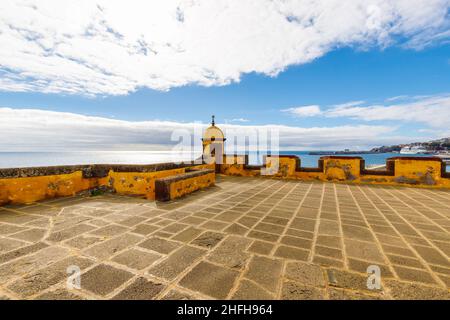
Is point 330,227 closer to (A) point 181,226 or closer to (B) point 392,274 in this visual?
(B) point 392,274

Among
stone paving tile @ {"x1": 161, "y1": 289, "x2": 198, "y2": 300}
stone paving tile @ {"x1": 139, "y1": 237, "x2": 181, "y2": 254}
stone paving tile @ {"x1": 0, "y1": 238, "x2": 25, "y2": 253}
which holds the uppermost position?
stone paving tile @ {"x1": 0, "y1": 238, "x2": 25, "y2": 253}

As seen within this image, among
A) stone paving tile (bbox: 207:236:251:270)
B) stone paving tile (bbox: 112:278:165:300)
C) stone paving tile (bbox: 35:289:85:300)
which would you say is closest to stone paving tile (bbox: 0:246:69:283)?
stone paving tile (bbox: 35:289:85:300)

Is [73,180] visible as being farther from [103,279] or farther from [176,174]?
[103,279]

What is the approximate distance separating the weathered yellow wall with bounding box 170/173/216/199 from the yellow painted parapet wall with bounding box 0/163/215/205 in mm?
788

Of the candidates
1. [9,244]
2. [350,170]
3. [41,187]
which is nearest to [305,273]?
[9,244]

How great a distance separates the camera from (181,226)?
3449mm

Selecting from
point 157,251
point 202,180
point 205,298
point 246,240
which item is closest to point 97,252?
point 157,251

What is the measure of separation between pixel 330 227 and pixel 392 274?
1367mm

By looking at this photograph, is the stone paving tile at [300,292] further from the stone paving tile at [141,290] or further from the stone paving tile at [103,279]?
the stone paving tile at [103,279]

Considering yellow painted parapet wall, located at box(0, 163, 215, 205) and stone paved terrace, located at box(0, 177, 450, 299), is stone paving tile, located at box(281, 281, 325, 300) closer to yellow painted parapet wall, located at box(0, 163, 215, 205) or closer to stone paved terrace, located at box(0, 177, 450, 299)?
stone paved terrace, located at box(0, 177, 450, 299)

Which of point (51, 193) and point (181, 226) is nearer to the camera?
point (181, 226)

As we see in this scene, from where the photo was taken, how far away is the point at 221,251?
8.55 feet

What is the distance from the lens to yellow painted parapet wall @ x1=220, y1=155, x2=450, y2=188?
25.4 ft
